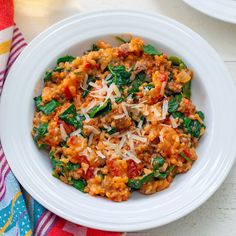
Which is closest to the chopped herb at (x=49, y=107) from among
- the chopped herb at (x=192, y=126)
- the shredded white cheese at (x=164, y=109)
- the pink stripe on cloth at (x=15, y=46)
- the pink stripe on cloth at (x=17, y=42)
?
the pink stripe on cloth at (x=15, y=46)

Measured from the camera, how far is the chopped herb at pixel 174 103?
2.55 meters

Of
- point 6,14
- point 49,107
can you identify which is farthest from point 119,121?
point 6,14

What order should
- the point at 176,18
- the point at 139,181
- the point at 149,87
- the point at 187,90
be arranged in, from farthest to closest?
the point at 176,18 → the point at 187,90 → the point at 149,87 → the point at 139,181

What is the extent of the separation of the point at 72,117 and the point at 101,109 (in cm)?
13

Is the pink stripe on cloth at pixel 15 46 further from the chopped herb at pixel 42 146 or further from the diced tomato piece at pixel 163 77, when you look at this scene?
the diced tomato piece at pixel 163 77

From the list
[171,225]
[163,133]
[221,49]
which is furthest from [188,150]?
[221,49]

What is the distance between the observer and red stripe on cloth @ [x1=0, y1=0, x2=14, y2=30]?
8.46ft

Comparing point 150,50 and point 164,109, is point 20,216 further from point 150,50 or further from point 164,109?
point 150,50

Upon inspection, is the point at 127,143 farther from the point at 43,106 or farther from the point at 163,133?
the point at 43,106

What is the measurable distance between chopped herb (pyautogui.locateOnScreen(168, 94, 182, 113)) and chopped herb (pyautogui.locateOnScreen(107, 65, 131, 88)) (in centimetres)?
20

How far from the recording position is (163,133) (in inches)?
97.0

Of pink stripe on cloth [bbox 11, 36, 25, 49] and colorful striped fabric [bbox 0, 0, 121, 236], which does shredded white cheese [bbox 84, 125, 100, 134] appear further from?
pink stripe on cloth [bbox 11, 36, 25, 49]

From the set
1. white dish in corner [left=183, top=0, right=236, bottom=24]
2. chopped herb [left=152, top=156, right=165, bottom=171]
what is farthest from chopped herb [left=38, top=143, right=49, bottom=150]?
white dish in corner [left=183, top=0, right=236, bottom=24]

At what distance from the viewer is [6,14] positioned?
2602 millimetres
